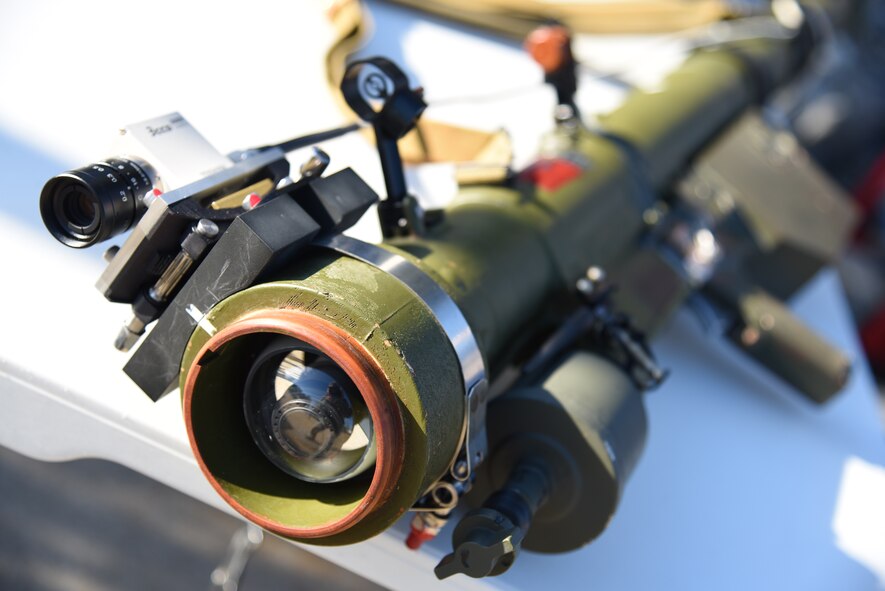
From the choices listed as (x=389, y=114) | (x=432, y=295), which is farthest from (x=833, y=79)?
(x=432, y=295)

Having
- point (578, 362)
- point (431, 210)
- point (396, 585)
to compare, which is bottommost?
point (396, 585)

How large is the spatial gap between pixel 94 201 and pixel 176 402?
22 cm

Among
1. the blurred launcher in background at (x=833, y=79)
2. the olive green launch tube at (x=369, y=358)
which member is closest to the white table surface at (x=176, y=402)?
the olive green launch tube at (x=369, y=358)

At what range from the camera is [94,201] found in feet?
2.24

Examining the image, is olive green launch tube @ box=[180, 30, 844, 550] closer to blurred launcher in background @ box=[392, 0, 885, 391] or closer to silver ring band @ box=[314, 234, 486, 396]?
silver ring band @ box=[314, 234, 486, 396]

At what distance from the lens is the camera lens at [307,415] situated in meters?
0.65

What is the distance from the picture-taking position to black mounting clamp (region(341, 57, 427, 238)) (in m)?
0.84

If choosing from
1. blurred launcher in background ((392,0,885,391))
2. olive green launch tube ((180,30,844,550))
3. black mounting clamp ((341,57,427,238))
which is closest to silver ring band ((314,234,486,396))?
olive green launch tube ((180,30,844,550))

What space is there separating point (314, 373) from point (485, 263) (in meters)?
0.26

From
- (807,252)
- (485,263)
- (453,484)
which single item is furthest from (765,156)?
(453,484)

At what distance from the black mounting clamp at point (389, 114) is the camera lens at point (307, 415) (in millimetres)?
242

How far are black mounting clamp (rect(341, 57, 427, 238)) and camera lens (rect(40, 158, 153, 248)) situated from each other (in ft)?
0.72

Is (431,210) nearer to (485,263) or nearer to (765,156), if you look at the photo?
(485,263)

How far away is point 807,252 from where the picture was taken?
4.80ft
